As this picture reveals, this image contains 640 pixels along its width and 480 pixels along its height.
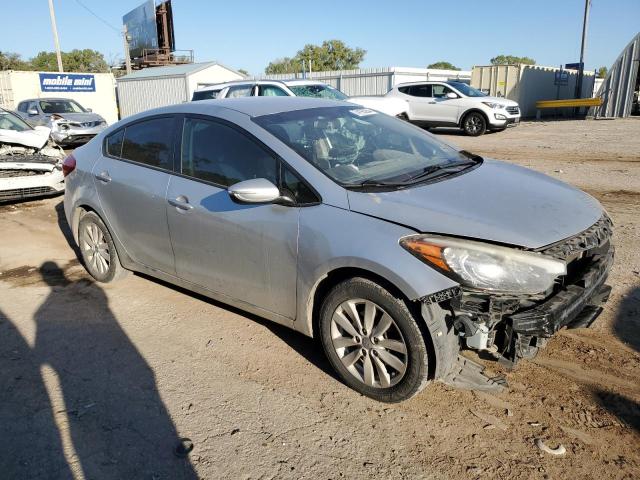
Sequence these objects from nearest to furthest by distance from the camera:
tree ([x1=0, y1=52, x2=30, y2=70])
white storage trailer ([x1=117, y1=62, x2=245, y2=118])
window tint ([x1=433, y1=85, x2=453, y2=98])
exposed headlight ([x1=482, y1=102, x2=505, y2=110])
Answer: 1. exposed headlight ([x1=482, y1=102, x2=505, y2=110])
2. window tint ([x1=433, y1=85, x2=453, y2=98])
3. white storage trailer ([x1=117, y1=62, x2=245, y2=118])
4. tree ([x1=0, y1=52, x2=30, y2=70])

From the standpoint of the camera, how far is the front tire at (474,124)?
16.7 m

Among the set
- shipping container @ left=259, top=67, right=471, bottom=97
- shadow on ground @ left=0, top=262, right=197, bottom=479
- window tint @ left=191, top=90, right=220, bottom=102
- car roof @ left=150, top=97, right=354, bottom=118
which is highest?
shipping container @ left=259, top=67, right=471, bottom=97

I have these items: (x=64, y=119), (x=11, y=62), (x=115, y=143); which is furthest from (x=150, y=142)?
(x=11, y=62)

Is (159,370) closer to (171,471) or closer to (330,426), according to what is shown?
(171,471)

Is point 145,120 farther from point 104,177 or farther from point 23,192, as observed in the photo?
point 23,192

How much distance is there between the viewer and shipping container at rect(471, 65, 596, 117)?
2723 cm

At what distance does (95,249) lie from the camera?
500 cm

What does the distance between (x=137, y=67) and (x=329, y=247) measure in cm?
5052

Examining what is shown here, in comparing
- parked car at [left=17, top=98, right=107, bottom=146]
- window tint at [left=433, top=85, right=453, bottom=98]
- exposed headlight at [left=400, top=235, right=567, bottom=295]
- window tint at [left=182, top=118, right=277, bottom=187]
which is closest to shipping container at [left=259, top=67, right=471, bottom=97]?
window tint at [left=433, top=85, right=453, bottom=98]

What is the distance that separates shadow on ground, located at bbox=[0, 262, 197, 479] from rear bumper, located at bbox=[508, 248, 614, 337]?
1818 millimetres

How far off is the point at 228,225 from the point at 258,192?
484 millimetres

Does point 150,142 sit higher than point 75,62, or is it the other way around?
point 75,62

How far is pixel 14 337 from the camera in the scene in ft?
13.2

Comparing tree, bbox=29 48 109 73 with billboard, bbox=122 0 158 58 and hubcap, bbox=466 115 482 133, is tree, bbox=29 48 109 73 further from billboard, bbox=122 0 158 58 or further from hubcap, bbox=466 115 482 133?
hubcap, bbox=466 115 482 133
